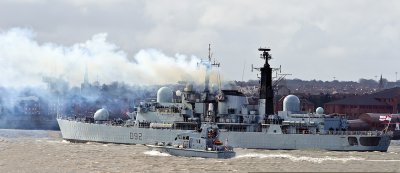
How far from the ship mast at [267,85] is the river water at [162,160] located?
33.4 ft

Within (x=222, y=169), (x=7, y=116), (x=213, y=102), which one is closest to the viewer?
(x=222, y=169)

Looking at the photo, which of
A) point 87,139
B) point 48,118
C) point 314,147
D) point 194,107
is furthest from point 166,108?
point 48,118

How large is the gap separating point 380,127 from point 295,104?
210 ft

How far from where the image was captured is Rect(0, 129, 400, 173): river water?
202 ft

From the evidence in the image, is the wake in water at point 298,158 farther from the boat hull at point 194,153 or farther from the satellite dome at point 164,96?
the satellite dome at point 164,96

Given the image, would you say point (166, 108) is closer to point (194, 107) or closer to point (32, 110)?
point (194, 107)

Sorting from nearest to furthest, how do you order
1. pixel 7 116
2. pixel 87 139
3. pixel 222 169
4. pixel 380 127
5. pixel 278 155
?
1. pixel 222 169
2. pixel 278 155
3. pixel 87 139
4. pixel 380 127
5. pixel 7 116

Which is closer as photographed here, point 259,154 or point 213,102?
point 259,154

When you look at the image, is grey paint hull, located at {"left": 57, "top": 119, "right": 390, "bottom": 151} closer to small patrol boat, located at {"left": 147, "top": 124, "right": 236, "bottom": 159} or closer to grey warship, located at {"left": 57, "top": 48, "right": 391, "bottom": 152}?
grey warship, located at {"left": 57, "top": 48, "right": 391, "bottom": 152}

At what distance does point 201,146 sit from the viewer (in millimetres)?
71625

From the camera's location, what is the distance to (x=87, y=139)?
97312mm

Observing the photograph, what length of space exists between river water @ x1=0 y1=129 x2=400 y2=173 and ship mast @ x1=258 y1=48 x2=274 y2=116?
33.4 feet

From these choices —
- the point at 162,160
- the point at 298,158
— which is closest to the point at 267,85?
the point at 298,158

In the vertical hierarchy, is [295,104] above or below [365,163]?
above
